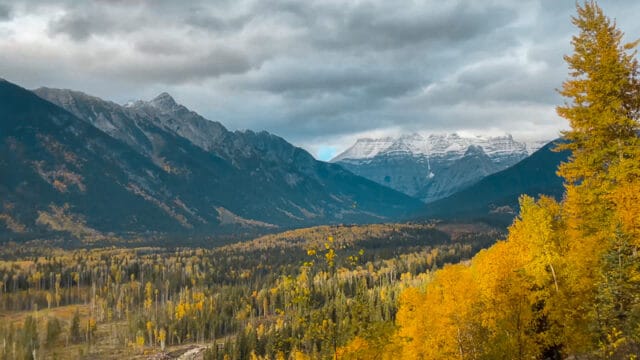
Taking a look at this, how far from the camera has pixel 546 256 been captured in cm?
4812

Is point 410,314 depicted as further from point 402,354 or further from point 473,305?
point 473,305

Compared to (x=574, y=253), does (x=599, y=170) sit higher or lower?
higher

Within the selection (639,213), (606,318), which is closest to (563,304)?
(606,318)

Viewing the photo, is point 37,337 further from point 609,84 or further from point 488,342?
point 609,84

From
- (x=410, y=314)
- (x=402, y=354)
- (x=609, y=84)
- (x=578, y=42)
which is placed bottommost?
(x=402, y=354)

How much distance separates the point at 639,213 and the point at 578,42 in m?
18.5

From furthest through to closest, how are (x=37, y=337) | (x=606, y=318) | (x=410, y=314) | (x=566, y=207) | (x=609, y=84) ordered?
(x=37, y=337)
(x=410, y=314)
(x=566, y=207)
(x=609, y=84)
(x=606, y=318)

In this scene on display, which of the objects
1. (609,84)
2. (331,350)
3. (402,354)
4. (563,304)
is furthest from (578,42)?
(331,350)

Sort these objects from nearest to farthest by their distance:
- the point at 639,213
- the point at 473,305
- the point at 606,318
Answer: the point at 606,318 < the point at 639,213 < the point at 473,305

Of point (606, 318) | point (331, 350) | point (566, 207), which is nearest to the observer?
point (331, 350)

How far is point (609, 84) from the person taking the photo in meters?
46.5

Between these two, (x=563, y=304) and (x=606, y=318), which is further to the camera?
(x=563, y=304)

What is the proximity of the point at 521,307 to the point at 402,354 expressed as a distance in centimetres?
1456

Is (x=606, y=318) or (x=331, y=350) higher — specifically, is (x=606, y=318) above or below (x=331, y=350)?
below
